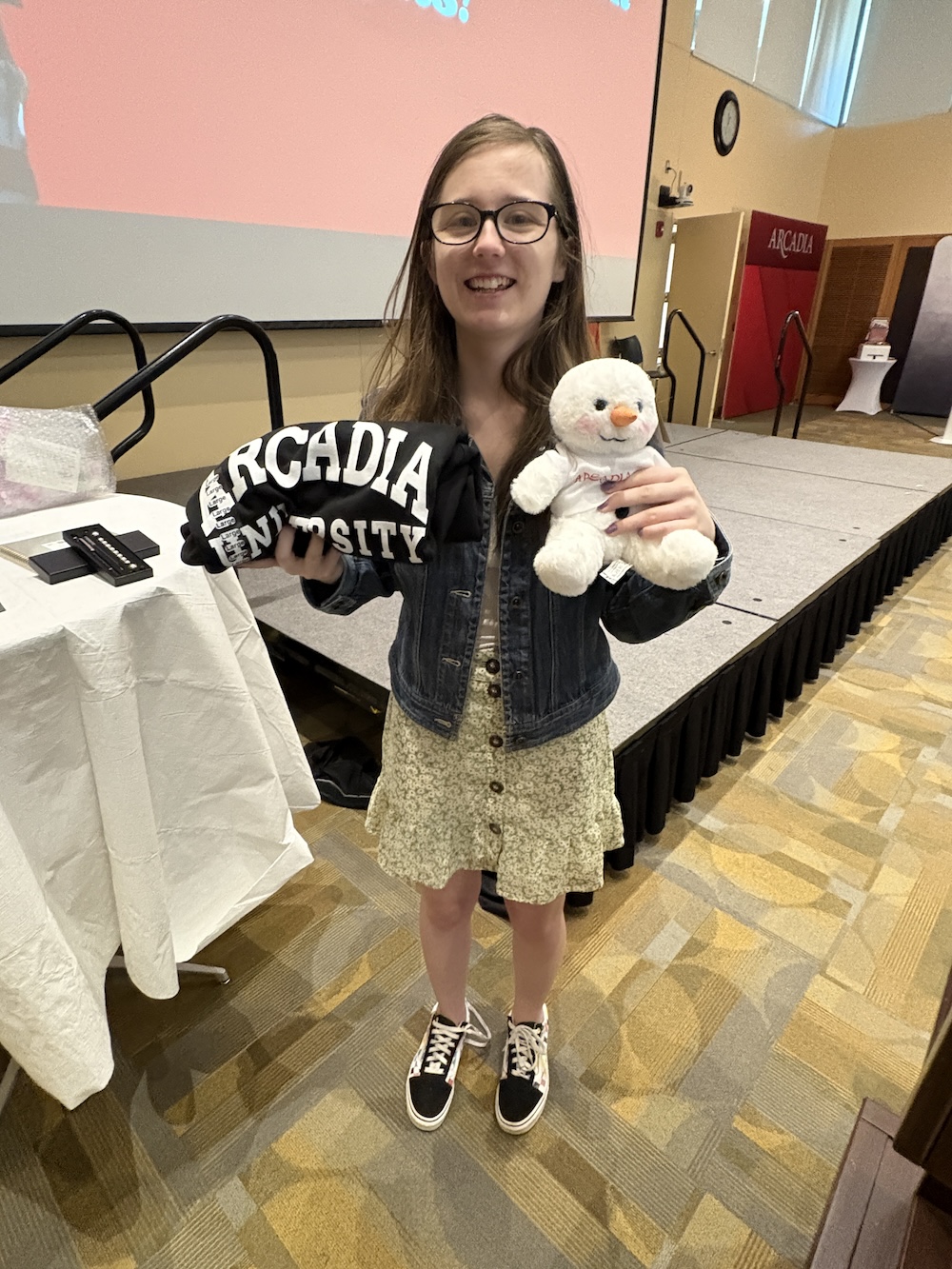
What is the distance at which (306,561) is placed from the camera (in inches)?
28.6

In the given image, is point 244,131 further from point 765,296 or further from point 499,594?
point 765,296

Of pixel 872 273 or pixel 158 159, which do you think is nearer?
pixel 158 159

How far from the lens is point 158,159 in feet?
8.14

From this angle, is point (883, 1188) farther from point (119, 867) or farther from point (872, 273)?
point (872, 273)

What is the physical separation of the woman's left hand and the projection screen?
147 cm

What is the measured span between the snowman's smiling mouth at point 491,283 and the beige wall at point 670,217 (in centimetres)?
41

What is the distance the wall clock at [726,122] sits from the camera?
5.57 m

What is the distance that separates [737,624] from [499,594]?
4.73ft

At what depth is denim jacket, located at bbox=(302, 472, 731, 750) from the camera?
0.78 metres

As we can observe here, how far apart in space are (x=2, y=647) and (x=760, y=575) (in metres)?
2.22

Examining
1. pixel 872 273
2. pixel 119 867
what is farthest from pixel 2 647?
pixel 872 273

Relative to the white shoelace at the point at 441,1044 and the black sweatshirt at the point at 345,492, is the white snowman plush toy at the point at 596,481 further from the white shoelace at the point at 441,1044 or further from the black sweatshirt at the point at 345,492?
the white shoelace at the point at 441,1044

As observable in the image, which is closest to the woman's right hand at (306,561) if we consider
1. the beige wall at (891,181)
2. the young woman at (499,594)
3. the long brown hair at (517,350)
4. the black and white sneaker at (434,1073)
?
the young woman at (499,594)

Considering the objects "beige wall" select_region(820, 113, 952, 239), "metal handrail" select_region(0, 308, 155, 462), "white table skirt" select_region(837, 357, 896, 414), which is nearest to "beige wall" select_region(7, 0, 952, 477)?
"beige wall" select_region(820, 113, 952, 239)
